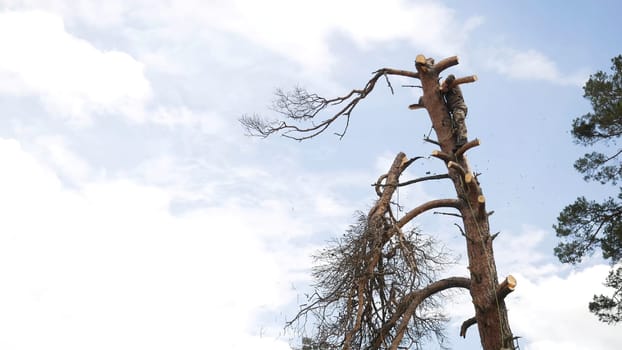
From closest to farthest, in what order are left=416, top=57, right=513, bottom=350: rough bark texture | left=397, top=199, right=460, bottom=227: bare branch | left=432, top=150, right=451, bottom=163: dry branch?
left=416, top=57, right=513, bottom=350: rough bark texture → left=432, top=150, right=451, bottom=163: dry branch → left=397, top=199, right=460, bottom=227: bare branch

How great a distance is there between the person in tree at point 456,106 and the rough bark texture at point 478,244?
0.07 meters

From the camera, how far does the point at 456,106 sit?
27.9 ft

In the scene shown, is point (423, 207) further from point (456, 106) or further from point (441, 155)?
point (456, 106)

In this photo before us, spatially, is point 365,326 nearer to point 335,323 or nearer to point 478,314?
point 335,323

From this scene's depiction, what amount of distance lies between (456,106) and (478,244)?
166 centimetres

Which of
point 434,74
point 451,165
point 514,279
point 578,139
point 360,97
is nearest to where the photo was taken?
point 514,279

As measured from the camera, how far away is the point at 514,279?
7516 mm

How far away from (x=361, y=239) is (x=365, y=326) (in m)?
0.94

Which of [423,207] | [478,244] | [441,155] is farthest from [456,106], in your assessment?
[478,244]

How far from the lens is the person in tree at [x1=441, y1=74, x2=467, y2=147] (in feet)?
27.2

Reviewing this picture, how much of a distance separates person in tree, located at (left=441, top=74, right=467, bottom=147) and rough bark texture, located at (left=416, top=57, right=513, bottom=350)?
0.23ft

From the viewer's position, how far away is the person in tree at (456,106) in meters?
8.30

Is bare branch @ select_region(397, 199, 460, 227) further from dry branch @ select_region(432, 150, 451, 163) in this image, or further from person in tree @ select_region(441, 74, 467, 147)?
person in tree @ select_region(441, 74, 467, 147)

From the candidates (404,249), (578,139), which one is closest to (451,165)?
(404,249)
